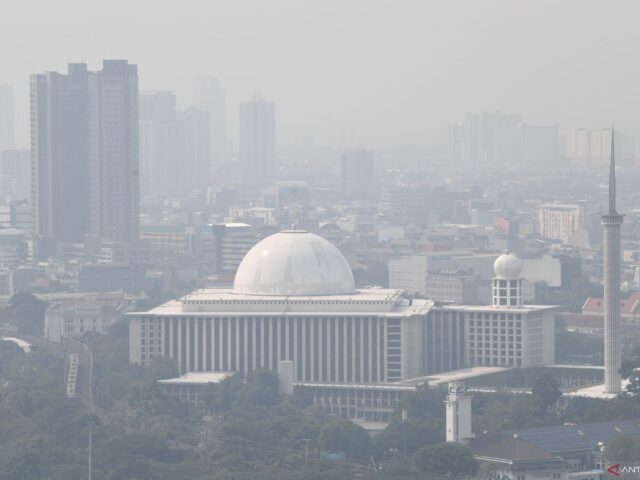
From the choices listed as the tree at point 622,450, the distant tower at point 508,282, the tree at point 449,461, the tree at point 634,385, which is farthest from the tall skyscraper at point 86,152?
the tree at point 622,450

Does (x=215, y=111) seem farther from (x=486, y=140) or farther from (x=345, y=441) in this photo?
(x=345, y=441)

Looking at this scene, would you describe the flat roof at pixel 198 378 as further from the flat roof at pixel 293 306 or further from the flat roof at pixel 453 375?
the flat roof at pixel 453 375

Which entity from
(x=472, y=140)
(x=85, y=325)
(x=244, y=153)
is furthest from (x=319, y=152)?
(x=85, y=325)

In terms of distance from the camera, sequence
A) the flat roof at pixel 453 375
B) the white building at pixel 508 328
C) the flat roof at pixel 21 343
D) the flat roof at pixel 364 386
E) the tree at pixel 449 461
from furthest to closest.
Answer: the flat roof at pixel 21 343, the white building at pixel 508 328, the flat roof at pixel 453 375, the flat roof at pixel 364 386, the tree at pixel 449 461

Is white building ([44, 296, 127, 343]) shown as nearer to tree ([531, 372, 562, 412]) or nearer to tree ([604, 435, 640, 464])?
tree ([531, 372, 562, 412])

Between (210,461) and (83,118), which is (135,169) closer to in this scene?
(83,118)

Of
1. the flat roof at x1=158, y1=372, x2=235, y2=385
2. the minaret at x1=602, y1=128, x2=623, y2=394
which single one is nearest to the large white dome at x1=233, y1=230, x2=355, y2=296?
the flat roof at x1=158, y1=372, x2=235, y2=385

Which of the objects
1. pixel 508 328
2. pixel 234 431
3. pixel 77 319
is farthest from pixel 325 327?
pixel 77 319
